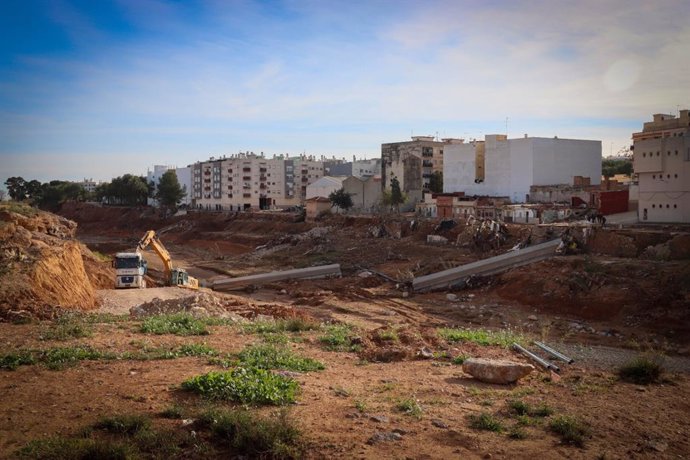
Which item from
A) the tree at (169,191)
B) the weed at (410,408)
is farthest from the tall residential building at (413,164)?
the weed at (410,408)

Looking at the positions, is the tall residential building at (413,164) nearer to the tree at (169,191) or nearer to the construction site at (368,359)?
the tree at (169,191)

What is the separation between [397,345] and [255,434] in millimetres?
8171

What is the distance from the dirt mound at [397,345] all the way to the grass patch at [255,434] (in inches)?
231

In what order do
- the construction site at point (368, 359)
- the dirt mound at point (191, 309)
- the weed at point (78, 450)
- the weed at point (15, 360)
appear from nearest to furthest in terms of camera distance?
the weed at point (78, 450) < the construction site at point (368, 359) < the weed at point (15, 360) < the dirt mound at point (191, 309)

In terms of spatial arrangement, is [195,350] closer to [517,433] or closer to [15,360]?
[15,360]

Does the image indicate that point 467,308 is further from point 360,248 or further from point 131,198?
point 131,198

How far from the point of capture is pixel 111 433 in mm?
7855

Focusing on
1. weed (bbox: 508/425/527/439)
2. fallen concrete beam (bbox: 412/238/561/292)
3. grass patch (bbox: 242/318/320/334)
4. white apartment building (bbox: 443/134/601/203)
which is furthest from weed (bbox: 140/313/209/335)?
white apartment building (bbox: 443/134/601/203)

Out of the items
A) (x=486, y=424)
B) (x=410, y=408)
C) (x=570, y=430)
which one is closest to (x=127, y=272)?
(x=410, y=408)

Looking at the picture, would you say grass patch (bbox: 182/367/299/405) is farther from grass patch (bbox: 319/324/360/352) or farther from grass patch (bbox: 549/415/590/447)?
grass patch (bbox: 319/324/360/352)

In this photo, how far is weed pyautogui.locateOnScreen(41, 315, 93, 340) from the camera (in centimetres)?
1369

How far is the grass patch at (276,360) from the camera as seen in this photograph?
11.7m

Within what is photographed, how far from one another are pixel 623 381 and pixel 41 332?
1339cm

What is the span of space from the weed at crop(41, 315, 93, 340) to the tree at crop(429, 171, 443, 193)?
6641 centimetres
